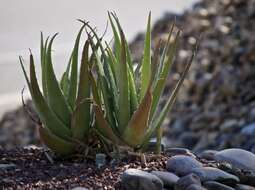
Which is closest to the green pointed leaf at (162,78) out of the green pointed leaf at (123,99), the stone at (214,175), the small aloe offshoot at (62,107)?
the green pointed leaf at (123,99)

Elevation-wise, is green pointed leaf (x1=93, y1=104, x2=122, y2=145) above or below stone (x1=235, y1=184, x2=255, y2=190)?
above

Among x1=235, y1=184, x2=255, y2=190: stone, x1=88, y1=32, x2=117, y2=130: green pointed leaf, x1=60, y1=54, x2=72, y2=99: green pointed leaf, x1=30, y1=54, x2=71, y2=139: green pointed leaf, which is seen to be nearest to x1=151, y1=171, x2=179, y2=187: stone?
x1=235, y1=184, x2=255, y2=190: stone

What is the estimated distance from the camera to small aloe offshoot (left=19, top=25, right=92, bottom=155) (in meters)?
2.26

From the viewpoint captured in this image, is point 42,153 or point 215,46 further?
point 215,46

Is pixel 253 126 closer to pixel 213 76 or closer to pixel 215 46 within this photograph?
pixel 213 76

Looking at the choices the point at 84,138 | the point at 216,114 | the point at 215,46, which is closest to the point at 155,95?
the point at 84,138

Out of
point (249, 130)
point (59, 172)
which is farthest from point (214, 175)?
point (249, 130)

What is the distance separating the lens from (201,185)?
1996 millimetres

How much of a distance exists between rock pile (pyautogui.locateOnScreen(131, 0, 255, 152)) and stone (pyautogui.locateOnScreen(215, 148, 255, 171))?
1.64 metres

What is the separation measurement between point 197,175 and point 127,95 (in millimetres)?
398

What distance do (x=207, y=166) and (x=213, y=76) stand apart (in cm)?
347

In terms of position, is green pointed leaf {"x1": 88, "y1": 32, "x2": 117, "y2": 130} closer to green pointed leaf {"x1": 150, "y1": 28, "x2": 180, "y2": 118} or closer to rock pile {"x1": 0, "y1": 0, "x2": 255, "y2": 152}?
green pointed leaf {"x1": 150, "y1": 28, "x2": 180, "y2": 118}

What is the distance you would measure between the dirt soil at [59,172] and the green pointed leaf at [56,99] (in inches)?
6.3

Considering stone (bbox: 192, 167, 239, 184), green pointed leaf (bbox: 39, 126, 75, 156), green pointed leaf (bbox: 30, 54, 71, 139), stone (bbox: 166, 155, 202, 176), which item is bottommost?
stone (bbox: 192, 167, 239, 184)
